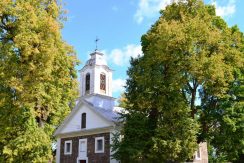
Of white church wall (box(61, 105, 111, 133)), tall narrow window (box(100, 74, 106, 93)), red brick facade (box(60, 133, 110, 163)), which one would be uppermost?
tall narrow window (box(100, 74, 106, 93))

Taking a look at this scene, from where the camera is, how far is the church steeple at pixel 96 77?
113ft

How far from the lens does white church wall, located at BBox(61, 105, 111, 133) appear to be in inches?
1217

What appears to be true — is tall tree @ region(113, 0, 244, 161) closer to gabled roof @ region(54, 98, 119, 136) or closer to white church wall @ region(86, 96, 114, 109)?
gabled roof @ region(54, 98, 119, 136)

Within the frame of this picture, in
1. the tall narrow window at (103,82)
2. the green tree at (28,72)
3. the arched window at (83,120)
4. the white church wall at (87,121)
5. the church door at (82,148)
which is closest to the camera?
the green tree at (28,72)

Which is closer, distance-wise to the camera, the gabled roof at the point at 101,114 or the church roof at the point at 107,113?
the gabled roof at the point at 101,114

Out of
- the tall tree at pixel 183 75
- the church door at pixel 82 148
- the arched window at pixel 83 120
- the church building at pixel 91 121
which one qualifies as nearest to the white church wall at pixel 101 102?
the church building at pixel 91 121

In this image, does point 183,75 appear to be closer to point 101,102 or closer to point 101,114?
point 101,114

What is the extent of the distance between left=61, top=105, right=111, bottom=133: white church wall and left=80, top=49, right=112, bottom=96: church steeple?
2.31 meters

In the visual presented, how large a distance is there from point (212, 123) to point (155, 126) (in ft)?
15.6

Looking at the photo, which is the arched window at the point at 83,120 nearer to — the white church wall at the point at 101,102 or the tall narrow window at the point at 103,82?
the white church wall at the point at 101,102

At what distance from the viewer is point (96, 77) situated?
34438 millimetres

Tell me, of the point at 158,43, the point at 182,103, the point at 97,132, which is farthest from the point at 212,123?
the point at 97,132

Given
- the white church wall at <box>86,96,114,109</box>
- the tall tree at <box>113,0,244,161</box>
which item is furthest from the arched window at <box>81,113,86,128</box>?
the tall tree at <box>113,0,244,161</box>

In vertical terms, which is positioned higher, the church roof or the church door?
the church roof
